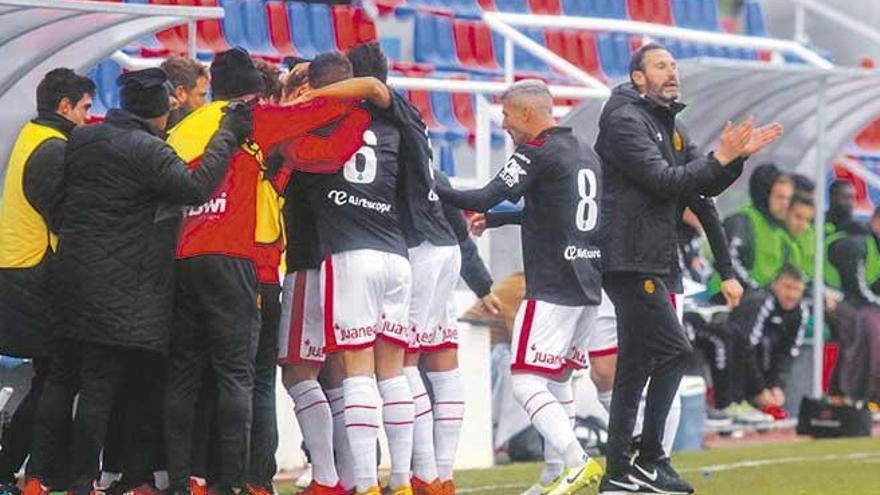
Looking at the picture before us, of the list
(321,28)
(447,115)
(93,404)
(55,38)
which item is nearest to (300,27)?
(321,28)

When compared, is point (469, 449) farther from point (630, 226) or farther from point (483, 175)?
point (630, 226)

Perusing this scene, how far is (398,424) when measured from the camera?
36.3ft

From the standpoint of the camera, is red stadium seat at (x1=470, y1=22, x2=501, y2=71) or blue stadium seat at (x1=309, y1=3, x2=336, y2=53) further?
red stadium seat at (x1=470, y1=22, x2=501, y2=71)

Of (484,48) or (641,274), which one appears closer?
(641,274)

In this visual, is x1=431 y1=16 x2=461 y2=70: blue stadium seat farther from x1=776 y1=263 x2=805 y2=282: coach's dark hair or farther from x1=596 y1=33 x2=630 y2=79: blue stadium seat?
x1=776 y1=263 x2=805 y2=282: coach's dark hair

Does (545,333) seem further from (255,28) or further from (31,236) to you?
(255,28)

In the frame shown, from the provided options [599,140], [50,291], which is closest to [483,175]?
[599,140]

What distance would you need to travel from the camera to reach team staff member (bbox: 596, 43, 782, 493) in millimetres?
11570

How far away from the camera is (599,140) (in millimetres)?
11789

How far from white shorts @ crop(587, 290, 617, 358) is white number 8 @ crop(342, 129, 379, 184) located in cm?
240

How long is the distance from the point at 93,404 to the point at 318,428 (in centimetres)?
133

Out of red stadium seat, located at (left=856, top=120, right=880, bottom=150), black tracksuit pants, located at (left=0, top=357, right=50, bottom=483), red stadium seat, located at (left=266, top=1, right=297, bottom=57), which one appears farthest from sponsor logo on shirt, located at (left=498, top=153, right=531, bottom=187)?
red stadium seat, located at (left=856, top=120, right=880, bottom=150)

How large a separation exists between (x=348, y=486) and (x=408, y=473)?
42 cm

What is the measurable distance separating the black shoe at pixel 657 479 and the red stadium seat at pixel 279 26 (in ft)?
34.3
